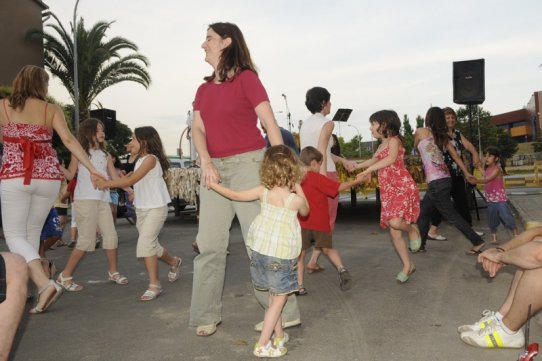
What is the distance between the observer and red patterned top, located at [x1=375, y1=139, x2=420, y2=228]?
5305 mm

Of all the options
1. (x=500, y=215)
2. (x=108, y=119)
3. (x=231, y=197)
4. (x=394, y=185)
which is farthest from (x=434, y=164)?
(x=108, y=119)

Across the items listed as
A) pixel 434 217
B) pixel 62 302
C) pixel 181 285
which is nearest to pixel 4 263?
pixel 62 302

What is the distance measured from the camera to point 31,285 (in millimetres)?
5711

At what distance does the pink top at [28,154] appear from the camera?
Result: 4.33 m

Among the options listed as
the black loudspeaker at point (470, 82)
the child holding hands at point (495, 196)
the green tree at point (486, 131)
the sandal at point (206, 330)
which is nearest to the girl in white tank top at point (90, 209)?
the sandal at point (206, 330)

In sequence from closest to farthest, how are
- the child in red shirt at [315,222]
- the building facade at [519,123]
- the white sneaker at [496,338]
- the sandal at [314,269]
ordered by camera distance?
the white sneaker at [496,338] → the child in red shirt at [315,222] → the sandal at [314,269] → the building facade at [519,123]

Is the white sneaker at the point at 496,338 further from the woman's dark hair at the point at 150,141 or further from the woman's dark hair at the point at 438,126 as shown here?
the woman's dark hair at the point at 438,126

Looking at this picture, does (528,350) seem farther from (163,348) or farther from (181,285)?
(181,285)

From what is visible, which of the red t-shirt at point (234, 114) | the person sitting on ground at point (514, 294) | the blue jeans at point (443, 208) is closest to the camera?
the person sitting on ground at point (514, 294)

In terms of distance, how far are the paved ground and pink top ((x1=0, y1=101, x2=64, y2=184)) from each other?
1194 millimetres

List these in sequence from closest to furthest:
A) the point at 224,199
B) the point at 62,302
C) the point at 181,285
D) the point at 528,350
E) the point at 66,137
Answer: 1. the point at 528,350
2. the point at 224,199
3. the point at 66,137
4. the point at 62,302
5. the point at 181,285

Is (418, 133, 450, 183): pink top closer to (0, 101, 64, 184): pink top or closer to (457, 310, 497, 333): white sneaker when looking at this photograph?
(457, 310, 497, 333): white sneaker

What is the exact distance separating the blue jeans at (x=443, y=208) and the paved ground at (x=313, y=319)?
1.05 ft

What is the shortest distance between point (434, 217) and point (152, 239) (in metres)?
4.86
